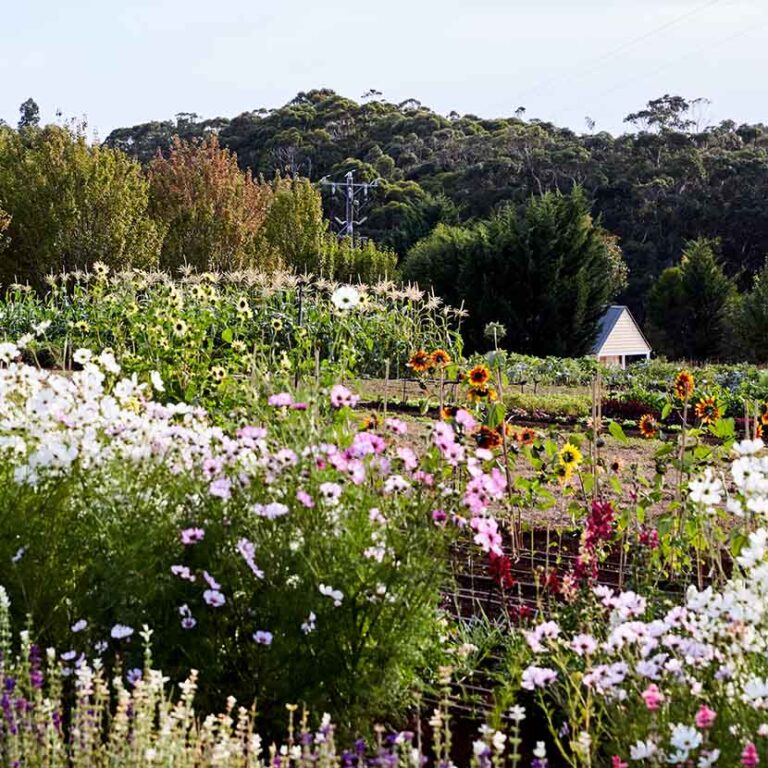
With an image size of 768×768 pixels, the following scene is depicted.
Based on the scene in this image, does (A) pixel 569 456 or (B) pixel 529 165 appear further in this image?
(B) pixel 529 165

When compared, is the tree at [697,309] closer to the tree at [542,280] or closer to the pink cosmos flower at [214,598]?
the tree at [542,280]

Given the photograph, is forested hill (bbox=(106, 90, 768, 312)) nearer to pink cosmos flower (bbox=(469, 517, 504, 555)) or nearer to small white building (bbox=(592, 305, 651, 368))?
small white building (bbox=(592, 305, 651, 368))

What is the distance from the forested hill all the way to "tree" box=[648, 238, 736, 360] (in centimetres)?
660

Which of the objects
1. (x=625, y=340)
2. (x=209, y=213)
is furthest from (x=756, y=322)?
(x=209, y=213)

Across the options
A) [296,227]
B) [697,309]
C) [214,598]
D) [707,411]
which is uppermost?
[296,227]

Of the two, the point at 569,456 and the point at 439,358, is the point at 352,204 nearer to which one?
the point at 439,358

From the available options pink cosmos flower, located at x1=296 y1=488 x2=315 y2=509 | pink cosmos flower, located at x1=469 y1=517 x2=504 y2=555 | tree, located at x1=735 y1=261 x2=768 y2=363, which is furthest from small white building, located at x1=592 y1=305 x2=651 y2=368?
pink cosmos flower, located at x1=296 y1=488 x2=315 y2=509

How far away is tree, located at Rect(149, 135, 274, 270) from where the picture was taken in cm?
2202

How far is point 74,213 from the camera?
1895cm

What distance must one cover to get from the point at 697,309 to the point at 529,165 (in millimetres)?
19796

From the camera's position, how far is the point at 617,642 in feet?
Answer: 7.82

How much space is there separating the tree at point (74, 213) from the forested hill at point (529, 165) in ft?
61.3

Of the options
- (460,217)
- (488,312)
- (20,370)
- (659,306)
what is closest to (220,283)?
(488,312)

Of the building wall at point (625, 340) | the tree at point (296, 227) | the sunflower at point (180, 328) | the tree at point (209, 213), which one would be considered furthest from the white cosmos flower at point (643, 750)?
the building wall at point (625, 340)
